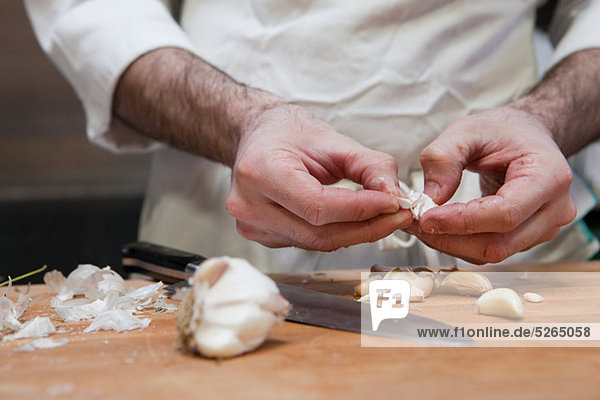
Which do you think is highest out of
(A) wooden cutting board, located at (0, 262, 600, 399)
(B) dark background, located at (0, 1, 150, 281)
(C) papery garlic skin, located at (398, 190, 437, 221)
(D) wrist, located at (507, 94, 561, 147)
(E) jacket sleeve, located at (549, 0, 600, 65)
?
(E) jacket sleeve, located at (549, 0, 600, 65)

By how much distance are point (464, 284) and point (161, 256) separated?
0.41 m

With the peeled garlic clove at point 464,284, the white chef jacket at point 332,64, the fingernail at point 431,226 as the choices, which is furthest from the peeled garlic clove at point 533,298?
the white chef jacket at point 332,64

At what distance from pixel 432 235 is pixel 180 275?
34 centimetres

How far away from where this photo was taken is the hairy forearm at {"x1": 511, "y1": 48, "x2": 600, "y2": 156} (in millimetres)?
925

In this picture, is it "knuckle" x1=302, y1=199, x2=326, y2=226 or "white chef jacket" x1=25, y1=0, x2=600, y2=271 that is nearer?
"knuckle" x1=302, y1=199, x2=326, y2=226

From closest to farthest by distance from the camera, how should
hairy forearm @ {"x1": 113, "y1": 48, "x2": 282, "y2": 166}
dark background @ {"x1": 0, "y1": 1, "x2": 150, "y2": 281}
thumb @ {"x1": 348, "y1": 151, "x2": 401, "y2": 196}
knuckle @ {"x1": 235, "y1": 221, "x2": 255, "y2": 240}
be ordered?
thumb @ {"x1": 348, "y1": 151, "x2": 401, "y2": 196}, knuckle @ {"x1": 235, "y1": 221, "x2": 255, "y2": 240}, hairy forearm @ {"x1": 113, "y1": 48, "x2": 282, "y2": 166}, dark background @ {"x1": 0, "y1": 1, "x2": 150, "y2": 281}

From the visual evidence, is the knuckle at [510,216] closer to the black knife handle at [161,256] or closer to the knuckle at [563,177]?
the knuckle at [563,177]

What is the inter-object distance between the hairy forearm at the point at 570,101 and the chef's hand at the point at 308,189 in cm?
34

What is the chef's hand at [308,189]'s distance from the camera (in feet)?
2.15

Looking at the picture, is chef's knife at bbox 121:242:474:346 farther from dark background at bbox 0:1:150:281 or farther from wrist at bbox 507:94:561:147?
dark background at bbox 0:1:150:281

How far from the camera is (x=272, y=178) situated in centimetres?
67

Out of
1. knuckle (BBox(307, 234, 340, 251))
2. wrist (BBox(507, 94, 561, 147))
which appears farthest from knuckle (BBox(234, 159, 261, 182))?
wrist (BBox(507, 94, 561, 147))

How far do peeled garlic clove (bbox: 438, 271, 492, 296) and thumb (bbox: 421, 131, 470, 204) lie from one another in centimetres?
10

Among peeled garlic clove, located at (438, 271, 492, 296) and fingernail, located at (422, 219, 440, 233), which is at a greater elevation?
fingernail, located at (422, 219, 440, 233)
